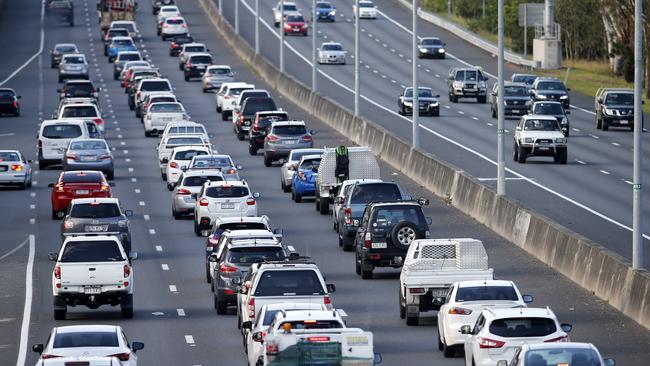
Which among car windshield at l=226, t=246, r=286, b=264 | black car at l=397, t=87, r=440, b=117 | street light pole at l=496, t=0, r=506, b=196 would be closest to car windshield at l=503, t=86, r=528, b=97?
black car at l=397, t=87, r=440, b=117

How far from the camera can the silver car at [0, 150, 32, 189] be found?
6034cm

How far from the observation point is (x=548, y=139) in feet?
214

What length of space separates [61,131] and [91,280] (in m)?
31.2

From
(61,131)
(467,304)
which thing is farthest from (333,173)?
(467,304)

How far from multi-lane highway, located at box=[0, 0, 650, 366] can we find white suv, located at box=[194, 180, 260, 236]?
641 millimetres

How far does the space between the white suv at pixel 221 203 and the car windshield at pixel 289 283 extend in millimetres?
17011

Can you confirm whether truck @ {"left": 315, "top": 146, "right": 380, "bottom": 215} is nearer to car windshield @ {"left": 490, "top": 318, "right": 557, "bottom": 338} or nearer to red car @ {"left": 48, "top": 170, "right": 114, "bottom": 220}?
red car @ {"left": 48, "top": 170, "right": 114, "bottom": 220}

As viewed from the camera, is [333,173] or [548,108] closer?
[333,173]

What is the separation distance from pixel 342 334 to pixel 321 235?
78.4 ft

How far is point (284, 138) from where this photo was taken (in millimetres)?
65312

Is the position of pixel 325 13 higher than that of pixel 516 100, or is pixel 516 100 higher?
pixel 516 100

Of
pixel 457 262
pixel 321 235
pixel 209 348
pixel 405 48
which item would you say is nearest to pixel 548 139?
pixel 321 235

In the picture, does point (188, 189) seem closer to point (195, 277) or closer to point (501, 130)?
point (501, 130)

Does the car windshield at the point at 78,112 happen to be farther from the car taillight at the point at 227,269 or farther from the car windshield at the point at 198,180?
the car taillight at the point at 227,269
